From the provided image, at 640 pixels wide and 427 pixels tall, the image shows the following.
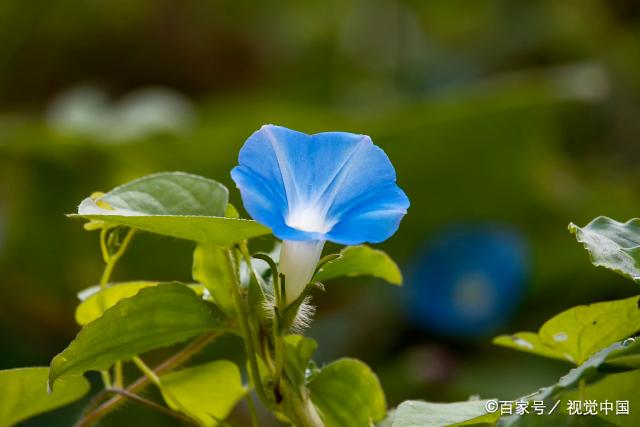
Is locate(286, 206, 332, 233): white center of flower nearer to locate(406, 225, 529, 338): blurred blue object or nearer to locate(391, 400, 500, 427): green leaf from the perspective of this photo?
locate(391, 400, 500, 427): green leaf

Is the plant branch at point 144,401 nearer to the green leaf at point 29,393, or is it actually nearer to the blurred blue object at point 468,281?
the green leaf at point 29,393

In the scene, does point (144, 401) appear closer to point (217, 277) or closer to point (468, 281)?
point (217, 277)

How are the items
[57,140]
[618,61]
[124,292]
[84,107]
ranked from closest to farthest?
1. [124,292]
2. [57,140]
3. [84,107]
4. [618,61]

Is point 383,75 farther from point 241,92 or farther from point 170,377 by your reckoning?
point 170,377

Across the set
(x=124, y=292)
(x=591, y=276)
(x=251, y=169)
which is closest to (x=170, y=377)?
(x=124, y=292)

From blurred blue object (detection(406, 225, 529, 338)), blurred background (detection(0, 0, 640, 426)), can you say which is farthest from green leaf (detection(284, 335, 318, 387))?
blurred blue object (detection(406, 225, 529, 338))

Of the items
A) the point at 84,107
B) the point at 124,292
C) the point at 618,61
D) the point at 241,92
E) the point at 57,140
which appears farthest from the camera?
the point at 241,92

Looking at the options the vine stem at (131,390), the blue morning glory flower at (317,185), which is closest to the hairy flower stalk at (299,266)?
the blue morning glory flower at (317,185)
